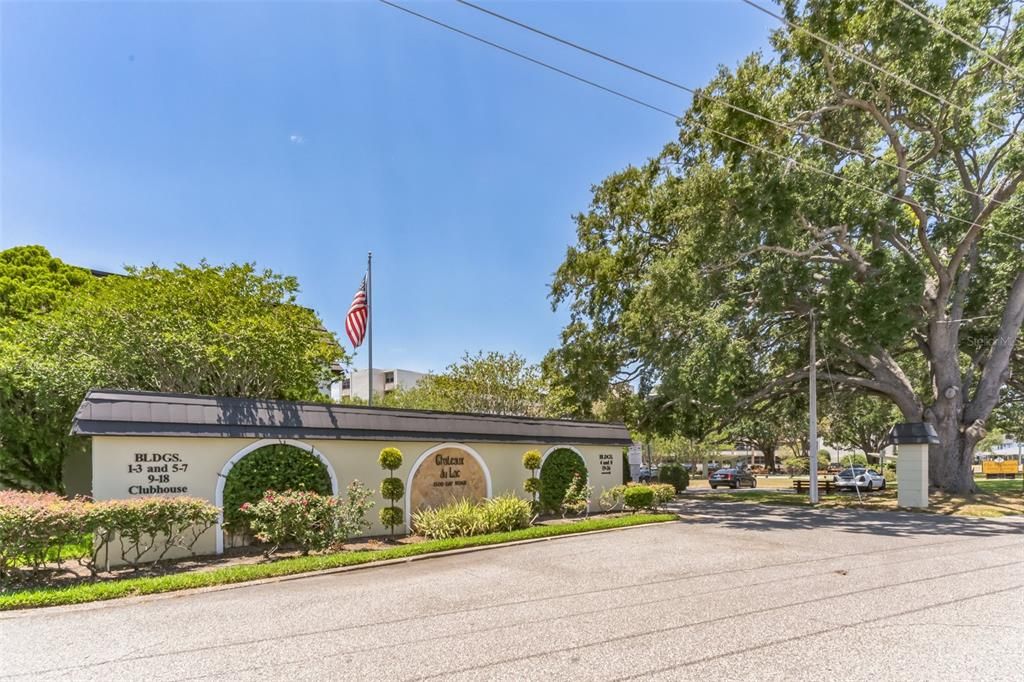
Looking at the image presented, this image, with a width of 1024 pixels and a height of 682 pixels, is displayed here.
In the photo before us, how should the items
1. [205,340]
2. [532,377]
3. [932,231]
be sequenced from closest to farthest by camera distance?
[205,340]
[932,231]
[532,377]

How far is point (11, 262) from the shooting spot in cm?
1806

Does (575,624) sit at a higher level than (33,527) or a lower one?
lower

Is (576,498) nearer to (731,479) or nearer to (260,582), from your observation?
(260,582)

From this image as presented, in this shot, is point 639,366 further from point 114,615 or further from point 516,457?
point 114,615

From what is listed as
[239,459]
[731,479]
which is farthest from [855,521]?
[731,479]

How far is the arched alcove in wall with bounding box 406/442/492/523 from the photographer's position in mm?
14281

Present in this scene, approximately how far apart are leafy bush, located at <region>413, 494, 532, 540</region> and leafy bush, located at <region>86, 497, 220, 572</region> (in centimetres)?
462

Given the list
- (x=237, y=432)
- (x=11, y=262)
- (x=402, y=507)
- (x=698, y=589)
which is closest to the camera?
→ (x=698, y=589)

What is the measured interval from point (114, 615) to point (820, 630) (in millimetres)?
8689

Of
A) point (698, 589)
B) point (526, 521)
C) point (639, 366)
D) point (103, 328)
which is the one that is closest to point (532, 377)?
point (639, 366)

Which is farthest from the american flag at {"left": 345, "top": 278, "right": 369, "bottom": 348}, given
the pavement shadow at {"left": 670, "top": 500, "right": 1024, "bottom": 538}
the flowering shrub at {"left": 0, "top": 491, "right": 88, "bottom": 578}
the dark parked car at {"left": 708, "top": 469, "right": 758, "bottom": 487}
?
the dark parked car at {"left": 708, "top": 469, "right": 758, "bottom": 487}

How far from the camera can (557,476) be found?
17.4m

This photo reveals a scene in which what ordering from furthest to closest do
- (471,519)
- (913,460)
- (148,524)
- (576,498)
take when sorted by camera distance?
(913,460), (576,498), (471,519), (148,524)

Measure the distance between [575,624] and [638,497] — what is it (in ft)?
37.7
